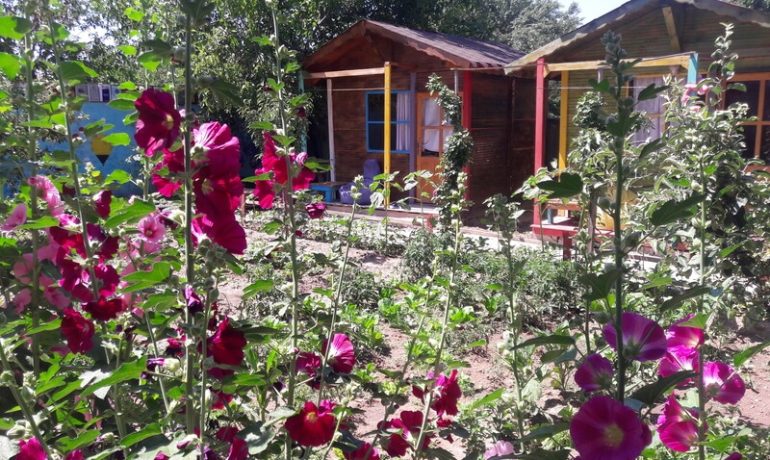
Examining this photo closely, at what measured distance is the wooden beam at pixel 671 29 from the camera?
8015mm

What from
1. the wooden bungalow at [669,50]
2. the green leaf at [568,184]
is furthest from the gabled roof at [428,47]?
the green leaf at [568,184]

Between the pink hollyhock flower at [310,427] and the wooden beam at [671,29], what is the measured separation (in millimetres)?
8142

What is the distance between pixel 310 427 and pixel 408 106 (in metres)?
10.1

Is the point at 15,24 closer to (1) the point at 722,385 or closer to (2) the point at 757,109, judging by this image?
(1) the point at 722,385

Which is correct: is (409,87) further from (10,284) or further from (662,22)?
(10,284)

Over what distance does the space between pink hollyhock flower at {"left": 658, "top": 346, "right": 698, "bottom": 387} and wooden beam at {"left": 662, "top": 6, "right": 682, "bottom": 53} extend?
25.2 ft

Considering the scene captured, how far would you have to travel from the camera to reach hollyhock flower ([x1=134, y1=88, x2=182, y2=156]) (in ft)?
3.72

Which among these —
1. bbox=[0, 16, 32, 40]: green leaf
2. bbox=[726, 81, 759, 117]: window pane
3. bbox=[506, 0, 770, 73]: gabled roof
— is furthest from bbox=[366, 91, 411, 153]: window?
bbox=[0, 16, 32, 40]: green leaf

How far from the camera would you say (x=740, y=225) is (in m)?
3.59

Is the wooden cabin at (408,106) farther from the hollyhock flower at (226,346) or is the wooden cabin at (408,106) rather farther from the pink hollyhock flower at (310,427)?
the hollyhock flower at (226,346)

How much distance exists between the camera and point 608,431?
1050 millimetres

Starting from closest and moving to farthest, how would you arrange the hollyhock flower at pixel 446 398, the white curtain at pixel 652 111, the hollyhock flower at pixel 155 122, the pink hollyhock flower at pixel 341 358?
1. the hollyhock flower at pixel 155 122
2. the pink hollyhock flower at pixel 341 358
3. the hollyhock flower at pixel 446 398
4. the white curtain at pixel 652 111

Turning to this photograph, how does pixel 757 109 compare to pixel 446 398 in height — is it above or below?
above

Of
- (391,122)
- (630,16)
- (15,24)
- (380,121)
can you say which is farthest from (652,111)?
(15,24)
